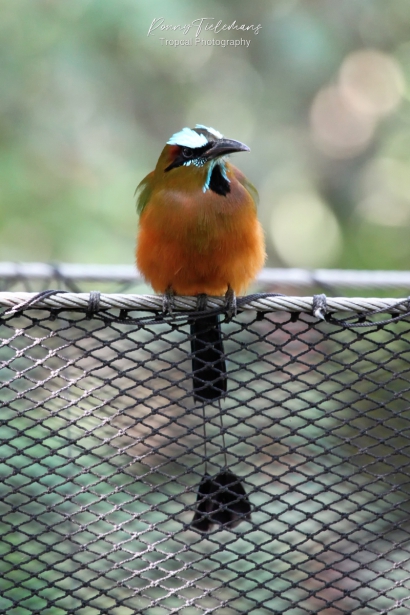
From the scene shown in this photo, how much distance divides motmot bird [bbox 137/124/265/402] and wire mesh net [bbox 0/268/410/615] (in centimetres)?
A: 16

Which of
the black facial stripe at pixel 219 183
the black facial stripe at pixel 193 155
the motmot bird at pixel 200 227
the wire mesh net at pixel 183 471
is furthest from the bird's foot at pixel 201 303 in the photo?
the black facial stripe at pixel 193 155

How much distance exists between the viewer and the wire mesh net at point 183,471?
1707 millimetres

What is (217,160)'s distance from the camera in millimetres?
2588

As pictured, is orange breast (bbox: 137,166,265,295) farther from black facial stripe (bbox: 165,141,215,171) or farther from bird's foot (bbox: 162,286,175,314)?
bird's foot (bbox: 162,286,175,314)

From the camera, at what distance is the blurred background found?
5.05 m

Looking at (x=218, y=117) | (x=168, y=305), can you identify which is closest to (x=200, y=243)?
(x=168, y=305)

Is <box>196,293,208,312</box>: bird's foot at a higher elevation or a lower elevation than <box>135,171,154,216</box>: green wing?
lower

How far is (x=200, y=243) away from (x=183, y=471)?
0.71 metres

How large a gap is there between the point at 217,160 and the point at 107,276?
0.78 m

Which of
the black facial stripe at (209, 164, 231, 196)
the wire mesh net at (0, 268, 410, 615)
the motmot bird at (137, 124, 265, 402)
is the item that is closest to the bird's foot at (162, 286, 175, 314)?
the wire mesh net at (0, 268, 410, 615)

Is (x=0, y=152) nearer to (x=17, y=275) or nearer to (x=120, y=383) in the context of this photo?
(x=17, y=275)

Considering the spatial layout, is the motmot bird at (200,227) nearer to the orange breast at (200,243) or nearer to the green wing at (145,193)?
the orange breast at (200,243)

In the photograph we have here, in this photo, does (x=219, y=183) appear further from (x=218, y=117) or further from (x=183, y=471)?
(x=218, y=117)

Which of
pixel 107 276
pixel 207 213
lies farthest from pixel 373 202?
pixel 207 213
